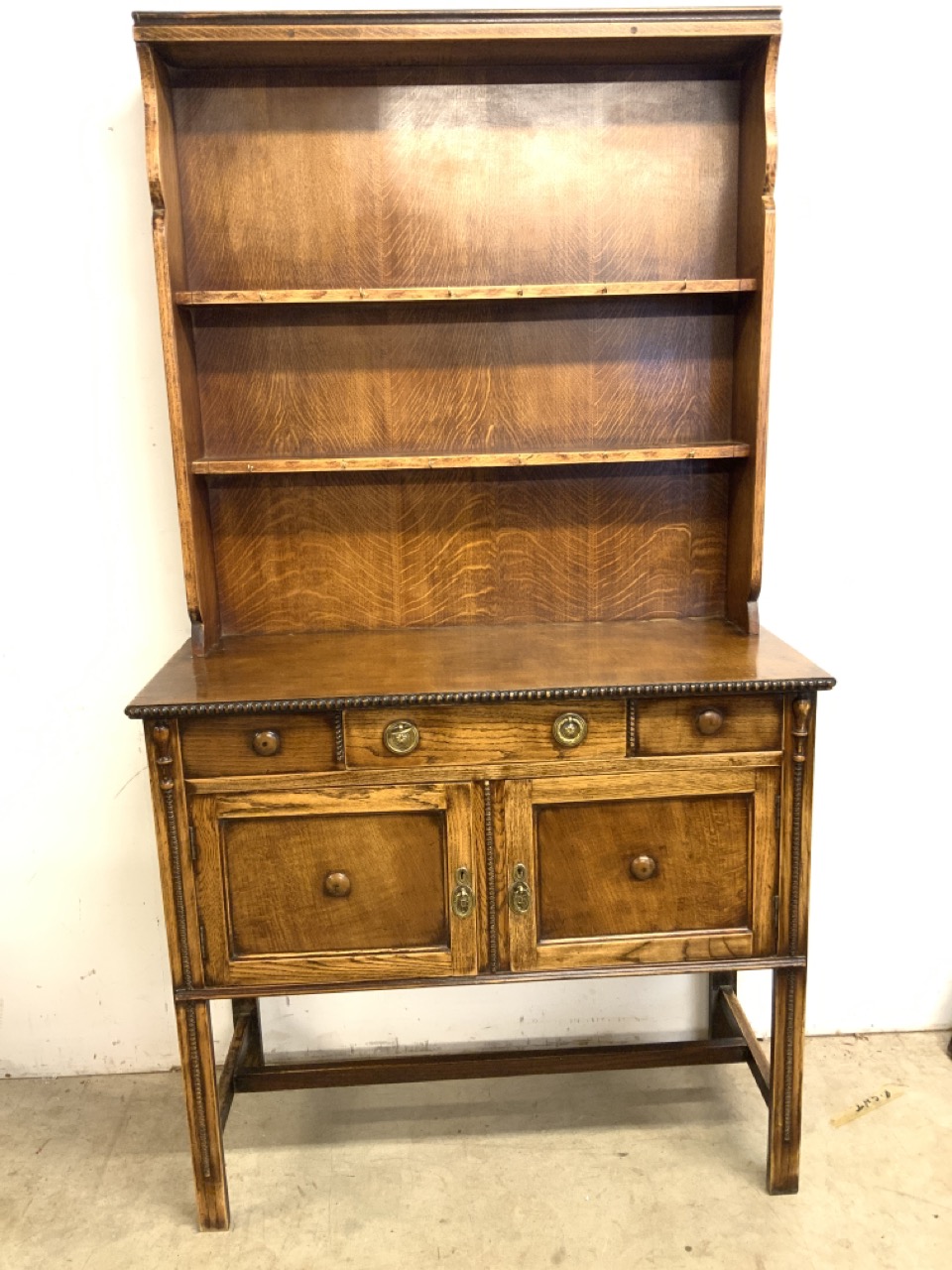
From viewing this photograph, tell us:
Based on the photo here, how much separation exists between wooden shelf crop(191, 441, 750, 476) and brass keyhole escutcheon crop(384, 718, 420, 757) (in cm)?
57

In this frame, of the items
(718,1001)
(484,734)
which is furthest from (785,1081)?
(484,734)

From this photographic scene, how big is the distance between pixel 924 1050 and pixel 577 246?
7.44 ft

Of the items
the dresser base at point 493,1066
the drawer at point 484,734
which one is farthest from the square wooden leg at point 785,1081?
the drawer at point 484,734

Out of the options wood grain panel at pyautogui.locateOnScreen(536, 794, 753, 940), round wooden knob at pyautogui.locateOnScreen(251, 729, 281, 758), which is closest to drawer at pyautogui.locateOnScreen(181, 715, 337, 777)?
round wooden knob at pyautogui.locateOnScreen(251, 729, 281, 758)

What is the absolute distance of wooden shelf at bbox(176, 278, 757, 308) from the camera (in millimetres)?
2076

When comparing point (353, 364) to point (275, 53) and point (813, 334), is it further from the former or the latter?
point (813, 334)

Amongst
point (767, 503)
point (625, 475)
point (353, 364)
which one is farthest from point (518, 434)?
point (767, 503)

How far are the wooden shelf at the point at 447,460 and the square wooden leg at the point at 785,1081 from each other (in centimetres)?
113

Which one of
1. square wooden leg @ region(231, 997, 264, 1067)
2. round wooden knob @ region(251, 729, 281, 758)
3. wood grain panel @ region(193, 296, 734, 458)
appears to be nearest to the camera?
round wooden knob @ region(251, 729, 281, 758)

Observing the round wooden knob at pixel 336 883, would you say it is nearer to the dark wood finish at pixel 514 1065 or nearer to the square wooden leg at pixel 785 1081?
the dark wood finish at pixel 514 1065

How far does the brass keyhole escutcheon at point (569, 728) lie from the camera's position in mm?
1948

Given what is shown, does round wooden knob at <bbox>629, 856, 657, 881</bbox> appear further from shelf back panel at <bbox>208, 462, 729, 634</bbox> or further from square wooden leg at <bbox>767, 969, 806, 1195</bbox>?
shelf back panel at <bbox>208, 462, 729, 634</bbox>

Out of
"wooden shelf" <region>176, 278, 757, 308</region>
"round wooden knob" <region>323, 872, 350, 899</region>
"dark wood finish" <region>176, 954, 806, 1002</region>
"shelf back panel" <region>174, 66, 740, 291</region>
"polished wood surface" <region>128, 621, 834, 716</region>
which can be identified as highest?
"shelf back panel" <region>174, 66, 740, 291</region>

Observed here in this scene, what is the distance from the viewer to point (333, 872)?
2008mm
